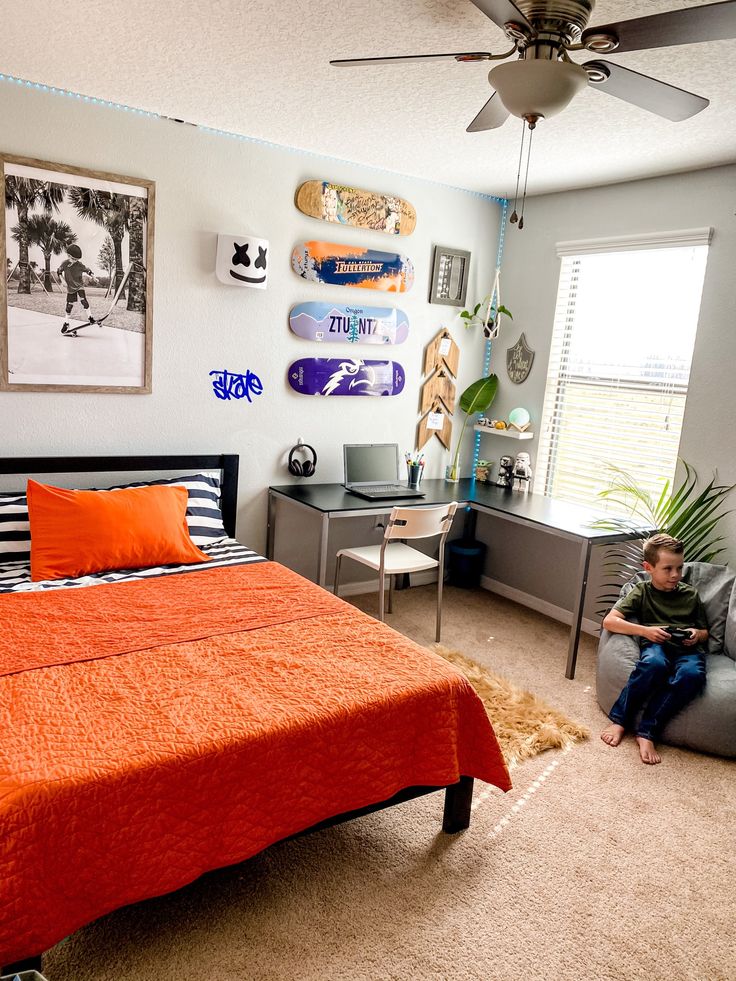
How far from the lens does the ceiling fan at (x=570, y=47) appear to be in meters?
1.64

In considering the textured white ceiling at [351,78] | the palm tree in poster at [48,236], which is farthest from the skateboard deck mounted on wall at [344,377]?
the palm tree in poster at [48,236]

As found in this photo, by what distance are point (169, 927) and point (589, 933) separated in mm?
1121

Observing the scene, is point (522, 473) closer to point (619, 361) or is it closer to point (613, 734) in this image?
point (619, 361)

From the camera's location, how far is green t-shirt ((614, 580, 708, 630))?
3186 mm

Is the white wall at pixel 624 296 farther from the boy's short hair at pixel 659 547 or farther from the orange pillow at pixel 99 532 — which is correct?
the orange pillow at pixel 99 532

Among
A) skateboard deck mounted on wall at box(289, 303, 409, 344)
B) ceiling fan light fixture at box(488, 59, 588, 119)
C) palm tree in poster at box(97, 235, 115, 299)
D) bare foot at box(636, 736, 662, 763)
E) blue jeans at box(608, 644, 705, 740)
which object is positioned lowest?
bare foot at box(636, 736, 662, 763)

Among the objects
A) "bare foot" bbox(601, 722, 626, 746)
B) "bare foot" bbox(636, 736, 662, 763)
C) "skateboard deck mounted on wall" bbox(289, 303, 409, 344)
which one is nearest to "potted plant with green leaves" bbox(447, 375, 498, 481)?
"skateboard deck mounted on wall" bbox(289, 303, 409, 344)

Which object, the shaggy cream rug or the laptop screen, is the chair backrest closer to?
the laptop screen

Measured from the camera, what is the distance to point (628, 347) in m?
4.03

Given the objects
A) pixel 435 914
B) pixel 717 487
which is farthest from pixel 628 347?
pixel 435 914

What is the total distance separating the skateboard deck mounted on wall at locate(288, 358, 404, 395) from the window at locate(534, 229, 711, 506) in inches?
38.0

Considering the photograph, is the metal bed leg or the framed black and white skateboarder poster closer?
the metal bed leg

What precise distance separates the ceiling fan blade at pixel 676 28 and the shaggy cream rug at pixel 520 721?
223 centimetres

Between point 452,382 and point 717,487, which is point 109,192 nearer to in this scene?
point 452,382
